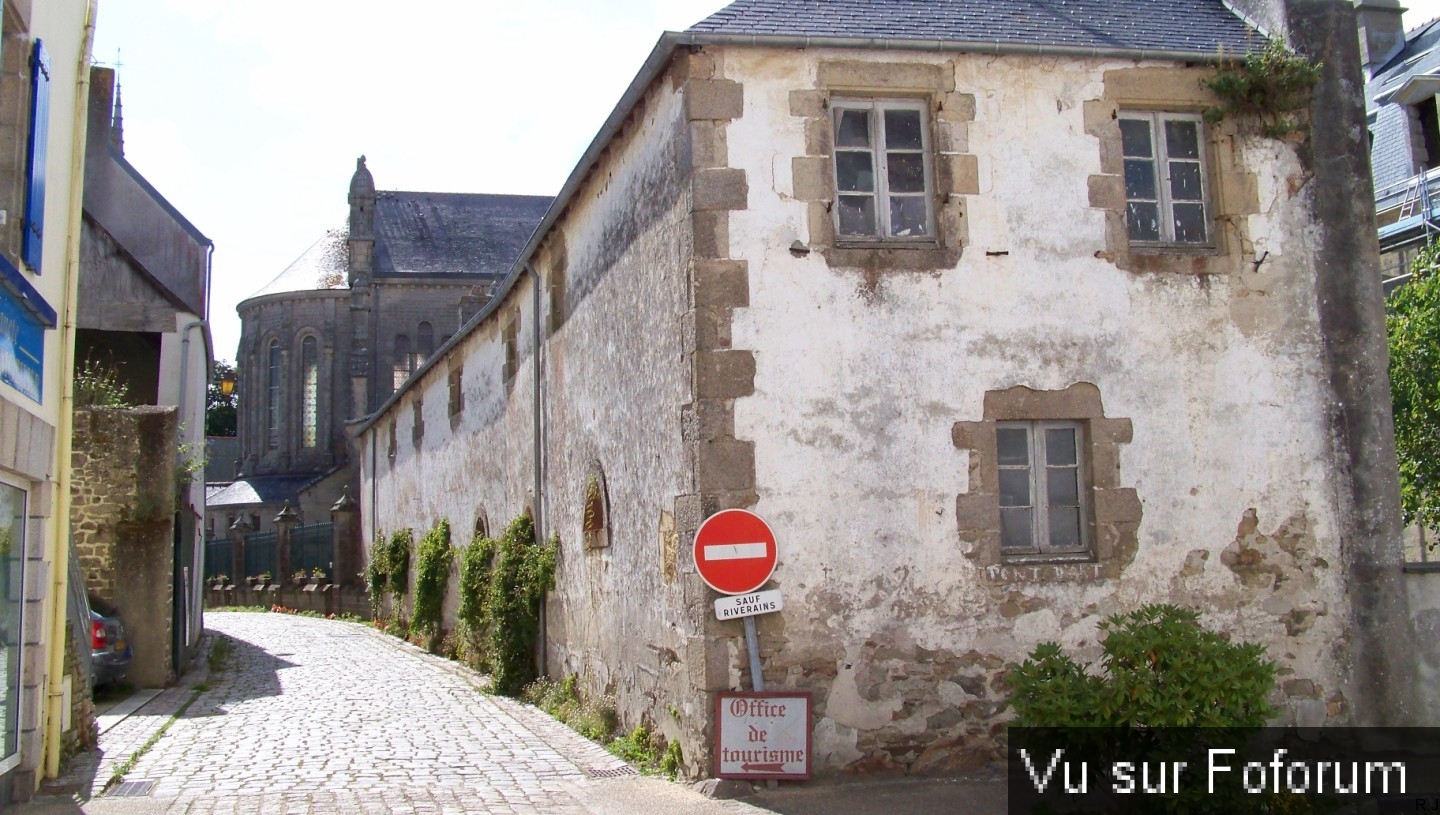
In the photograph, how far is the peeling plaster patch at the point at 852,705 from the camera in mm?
8375

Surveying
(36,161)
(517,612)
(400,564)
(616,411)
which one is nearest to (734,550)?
(616,411)

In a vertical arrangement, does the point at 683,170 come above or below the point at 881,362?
above

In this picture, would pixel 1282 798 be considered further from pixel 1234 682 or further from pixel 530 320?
pixel 530 320

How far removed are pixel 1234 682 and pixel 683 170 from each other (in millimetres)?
4564

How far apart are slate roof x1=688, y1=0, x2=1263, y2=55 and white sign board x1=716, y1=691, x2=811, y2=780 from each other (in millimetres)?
4245

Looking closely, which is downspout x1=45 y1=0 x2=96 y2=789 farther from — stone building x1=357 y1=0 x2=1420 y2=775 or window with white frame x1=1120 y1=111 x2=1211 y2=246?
window with white frame x1=1120 y1=111 x2=1211 y2=246

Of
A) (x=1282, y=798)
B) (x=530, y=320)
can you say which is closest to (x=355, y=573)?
(x=530, y=320)

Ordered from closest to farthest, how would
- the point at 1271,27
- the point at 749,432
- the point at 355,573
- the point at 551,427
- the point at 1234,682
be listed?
the point at 1234,682, the point at 749,432, the point at 1271,27, the point at 551,427, the point at 355,573

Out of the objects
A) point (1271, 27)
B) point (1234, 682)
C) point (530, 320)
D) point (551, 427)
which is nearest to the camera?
point (1234, 682)

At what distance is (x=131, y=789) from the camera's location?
8758mm

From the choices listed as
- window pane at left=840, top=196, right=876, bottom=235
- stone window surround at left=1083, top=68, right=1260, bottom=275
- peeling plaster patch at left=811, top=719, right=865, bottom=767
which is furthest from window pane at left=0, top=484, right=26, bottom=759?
stone window surround at left=1083, top=68, right=1260, bottom=275

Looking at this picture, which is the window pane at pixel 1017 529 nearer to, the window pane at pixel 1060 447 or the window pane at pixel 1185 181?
the window pane at pixel 1060 447

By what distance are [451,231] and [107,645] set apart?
1363 inches

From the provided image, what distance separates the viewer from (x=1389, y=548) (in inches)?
369
